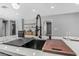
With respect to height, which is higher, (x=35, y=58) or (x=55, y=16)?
(x=55, y=16)

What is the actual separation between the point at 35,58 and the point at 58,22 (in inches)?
72.9

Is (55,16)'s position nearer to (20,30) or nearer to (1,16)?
(20,30)

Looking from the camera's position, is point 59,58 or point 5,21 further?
point 5,21

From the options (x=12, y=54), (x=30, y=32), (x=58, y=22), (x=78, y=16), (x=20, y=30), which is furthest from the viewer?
(x=78, y=16)

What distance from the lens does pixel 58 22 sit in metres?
2.46

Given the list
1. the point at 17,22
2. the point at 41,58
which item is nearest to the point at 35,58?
the point at 41,58

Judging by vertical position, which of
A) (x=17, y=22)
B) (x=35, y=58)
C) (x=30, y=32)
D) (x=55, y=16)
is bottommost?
(x=35, y=58)

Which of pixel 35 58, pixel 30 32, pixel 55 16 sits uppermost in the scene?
pixel 55 16

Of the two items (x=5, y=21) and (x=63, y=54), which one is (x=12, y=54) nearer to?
(x=63, y=54)

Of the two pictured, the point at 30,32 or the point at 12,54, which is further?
the point at 30,32

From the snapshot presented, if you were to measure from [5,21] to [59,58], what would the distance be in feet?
8.20

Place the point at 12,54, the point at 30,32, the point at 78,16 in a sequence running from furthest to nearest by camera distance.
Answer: the point at 78,16, the point at 30,32, the point at 12,54

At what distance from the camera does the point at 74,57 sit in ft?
2.23

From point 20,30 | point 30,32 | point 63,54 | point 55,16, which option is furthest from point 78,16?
point 63,54
